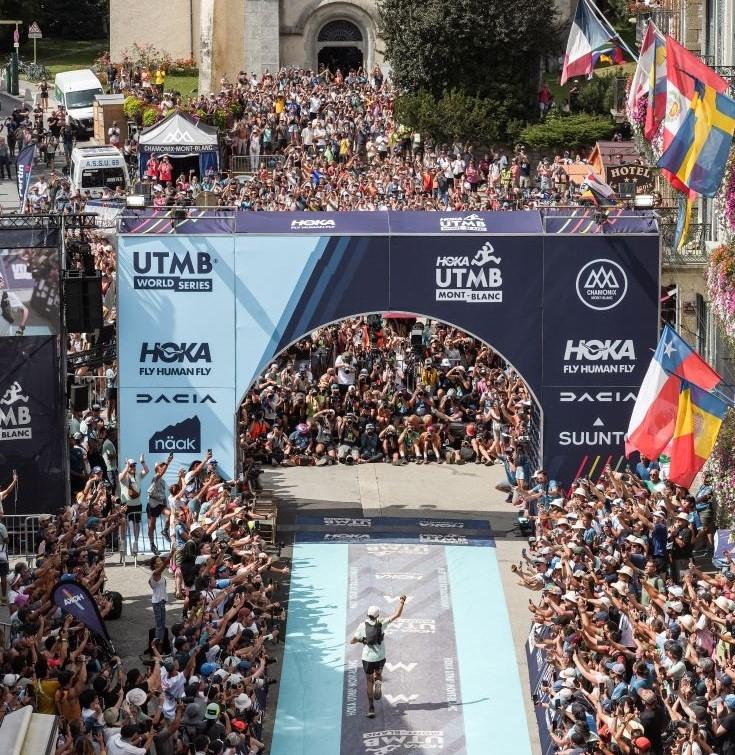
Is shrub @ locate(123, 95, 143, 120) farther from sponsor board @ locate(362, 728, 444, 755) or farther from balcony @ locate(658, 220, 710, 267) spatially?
sponsor board @ locate(362, 728, 444, 755)

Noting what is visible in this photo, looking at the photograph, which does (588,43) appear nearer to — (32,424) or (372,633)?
(32,424)

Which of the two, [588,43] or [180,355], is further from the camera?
[588,43]

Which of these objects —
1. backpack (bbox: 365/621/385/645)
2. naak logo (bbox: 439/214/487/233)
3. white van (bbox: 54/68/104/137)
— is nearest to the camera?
backpack (bbox: 365/621/385/645)

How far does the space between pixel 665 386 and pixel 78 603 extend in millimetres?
8502

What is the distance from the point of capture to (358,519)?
1158 inches

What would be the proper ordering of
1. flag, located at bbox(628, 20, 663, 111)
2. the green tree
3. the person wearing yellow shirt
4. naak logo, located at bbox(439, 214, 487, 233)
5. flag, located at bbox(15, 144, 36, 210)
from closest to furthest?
flag, located at bbox(628, 20, 663, 111) → naak logo, located at bbox(439, 214, 487, 233) → flag, located at bbox(15, 144, 36, 210) → the green tree → the person wearing yellow shirt

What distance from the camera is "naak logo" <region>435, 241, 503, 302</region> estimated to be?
28.2 metres

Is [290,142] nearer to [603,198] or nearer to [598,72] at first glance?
[598,72]

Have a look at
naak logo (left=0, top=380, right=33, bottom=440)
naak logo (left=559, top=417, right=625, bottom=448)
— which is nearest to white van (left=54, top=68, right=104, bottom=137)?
naak logo (left=0, top=380, right=33, bottom=440)

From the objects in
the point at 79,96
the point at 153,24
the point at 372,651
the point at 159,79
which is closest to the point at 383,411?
the point at 372,651

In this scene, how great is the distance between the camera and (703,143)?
24141mm

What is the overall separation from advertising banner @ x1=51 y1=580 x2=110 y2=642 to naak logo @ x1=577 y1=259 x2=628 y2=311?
35.6 feet

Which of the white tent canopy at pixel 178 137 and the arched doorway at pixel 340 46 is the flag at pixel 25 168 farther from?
the arched doorway at pixel 340 46

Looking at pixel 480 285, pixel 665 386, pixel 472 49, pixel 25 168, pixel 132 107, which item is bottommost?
pixel 665 386
